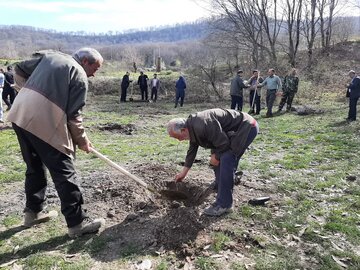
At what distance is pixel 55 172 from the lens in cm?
408

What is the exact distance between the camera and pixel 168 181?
20.6ft

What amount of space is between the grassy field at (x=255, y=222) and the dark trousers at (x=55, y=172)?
45cm

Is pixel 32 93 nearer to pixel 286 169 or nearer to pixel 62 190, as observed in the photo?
pixel 62 190

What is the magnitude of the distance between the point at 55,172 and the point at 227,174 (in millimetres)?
2124

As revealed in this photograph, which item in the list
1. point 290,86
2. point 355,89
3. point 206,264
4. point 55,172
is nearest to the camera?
point 206,264

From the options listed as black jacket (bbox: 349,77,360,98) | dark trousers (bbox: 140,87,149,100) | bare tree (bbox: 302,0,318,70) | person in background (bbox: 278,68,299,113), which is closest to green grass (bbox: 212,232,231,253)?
black jacket (bbox: 349,77,360,98)

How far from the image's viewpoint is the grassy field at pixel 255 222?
13.1ft

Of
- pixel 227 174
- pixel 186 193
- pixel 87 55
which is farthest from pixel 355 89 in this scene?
pixel 87 55

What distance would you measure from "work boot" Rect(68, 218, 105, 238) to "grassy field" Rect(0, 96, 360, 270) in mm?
88

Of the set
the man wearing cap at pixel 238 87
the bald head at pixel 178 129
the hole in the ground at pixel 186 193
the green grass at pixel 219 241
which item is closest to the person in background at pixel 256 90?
the man wearing cap at pixel 238 87

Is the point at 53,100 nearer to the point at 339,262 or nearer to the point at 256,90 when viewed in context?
the point at 339,262

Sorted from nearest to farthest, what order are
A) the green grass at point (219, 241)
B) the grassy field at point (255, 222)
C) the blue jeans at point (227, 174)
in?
the grassy field at point (255, 222)
the green grass at point (219, 241)
the blue jeans at point (227, 174)

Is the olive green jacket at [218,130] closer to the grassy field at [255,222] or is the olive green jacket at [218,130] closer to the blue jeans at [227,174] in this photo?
the blue jeans at [227,174]

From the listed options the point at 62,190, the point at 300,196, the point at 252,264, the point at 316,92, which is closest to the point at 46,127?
the point at 62,190
